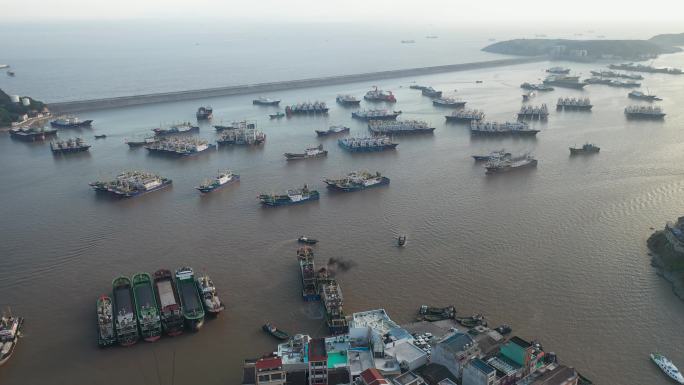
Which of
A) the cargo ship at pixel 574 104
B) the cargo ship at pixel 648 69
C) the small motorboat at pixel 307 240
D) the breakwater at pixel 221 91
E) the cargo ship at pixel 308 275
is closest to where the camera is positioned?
the cargo ship at pixel 308 275

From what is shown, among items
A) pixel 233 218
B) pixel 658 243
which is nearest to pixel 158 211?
pixel 233 218

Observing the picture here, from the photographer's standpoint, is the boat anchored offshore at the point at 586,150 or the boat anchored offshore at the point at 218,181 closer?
the boat anchored offshore at the point at 218,181

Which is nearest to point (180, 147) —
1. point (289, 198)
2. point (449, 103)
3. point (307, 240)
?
point (289, 198)

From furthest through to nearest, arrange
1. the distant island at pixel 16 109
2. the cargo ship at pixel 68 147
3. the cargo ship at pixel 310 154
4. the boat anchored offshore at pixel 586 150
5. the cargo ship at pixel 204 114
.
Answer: the cargo ship at pixel 204 114, the distant island at pixel 16 109, the cargo ship at pixel 68 147, the boat anchored offshore at pixel 586 150, the cargo ship at pixel 310 154

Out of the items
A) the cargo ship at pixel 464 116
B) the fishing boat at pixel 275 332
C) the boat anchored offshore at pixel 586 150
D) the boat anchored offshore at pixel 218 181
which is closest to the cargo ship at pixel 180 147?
the boat anchored offshore at pixel 218 181

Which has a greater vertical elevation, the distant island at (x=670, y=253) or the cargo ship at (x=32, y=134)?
the cargo ship at (x=32, y=134)

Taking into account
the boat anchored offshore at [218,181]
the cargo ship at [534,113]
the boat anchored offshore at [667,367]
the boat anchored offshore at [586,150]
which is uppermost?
the cargo ship at [534,113]

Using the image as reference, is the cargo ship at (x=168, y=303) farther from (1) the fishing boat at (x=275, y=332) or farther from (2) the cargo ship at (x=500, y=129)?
(2) the cargo ship at (x=500, y=129)

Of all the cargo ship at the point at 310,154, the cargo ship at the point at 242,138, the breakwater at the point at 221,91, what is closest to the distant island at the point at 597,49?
the breakwater at the point at 221,91

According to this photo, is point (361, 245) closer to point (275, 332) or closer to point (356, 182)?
point (275, 332)
